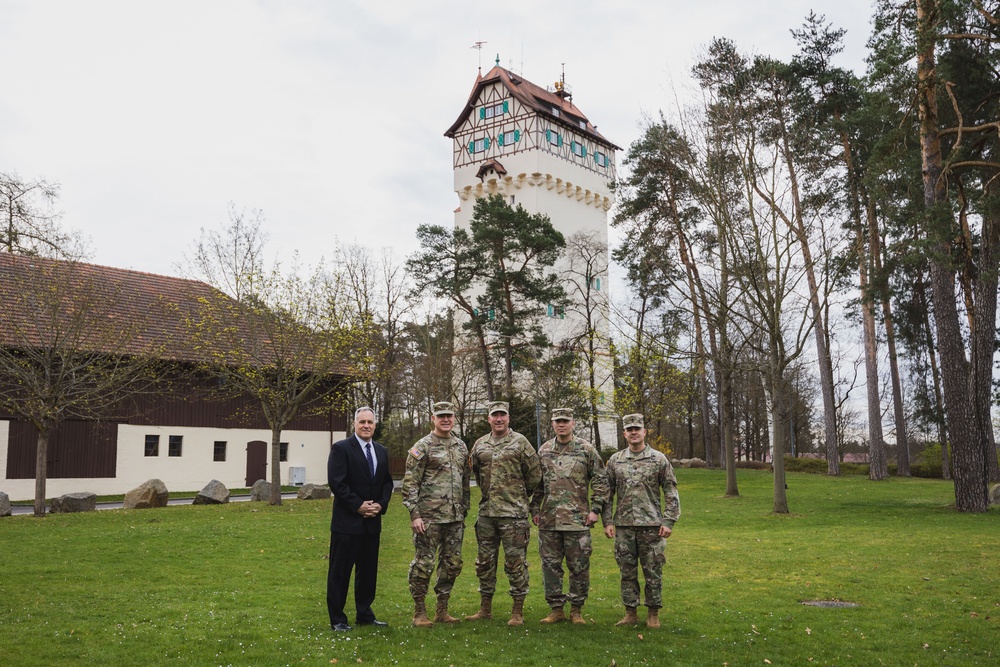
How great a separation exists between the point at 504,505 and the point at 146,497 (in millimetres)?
18317

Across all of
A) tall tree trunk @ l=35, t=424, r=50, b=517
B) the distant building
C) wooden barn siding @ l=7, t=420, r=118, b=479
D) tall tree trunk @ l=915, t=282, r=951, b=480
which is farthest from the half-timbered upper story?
tall tree trunk @ l=35, t=424, r=50, b=517

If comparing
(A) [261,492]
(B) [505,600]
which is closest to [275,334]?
(A) [261,492]

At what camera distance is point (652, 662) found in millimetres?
6855

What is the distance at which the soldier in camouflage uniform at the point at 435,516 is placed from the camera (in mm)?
8258

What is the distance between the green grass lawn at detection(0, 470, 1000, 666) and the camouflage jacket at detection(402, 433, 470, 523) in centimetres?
112

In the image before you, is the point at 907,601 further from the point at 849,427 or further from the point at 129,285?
the point at 849,427

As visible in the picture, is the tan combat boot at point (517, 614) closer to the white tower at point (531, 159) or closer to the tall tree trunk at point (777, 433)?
the tall tree trunk at point (777, 433)

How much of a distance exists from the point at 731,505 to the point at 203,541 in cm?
1399

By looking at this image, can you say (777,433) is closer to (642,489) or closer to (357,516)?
(642,489)

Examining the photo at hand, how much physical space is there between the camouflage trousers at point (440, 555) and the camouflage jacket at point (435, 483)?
110 mm

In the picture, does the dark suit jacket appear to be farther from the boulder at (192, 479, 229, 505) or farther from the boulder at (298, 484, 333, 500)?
the boulder at (298, 484, 333, 500)

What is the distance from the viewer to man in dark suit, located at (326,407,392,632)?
8109mm

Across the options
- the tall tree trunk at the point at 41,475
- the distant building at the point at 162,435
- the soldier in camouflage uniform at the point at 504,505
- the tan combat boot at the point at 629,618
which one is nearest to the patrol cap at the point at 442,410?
the soldier in camouflage uniform at the point at 504,505

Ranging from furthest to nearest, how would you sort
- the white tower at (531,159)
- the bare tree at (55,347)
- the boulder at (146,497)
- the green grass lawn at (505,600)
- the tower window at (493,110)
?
the tower window at (493,110) < the white tower at (531,159) < the boulder at (146,497) < the bare tree at (55,347) < the green grass lawn at (505,600)
